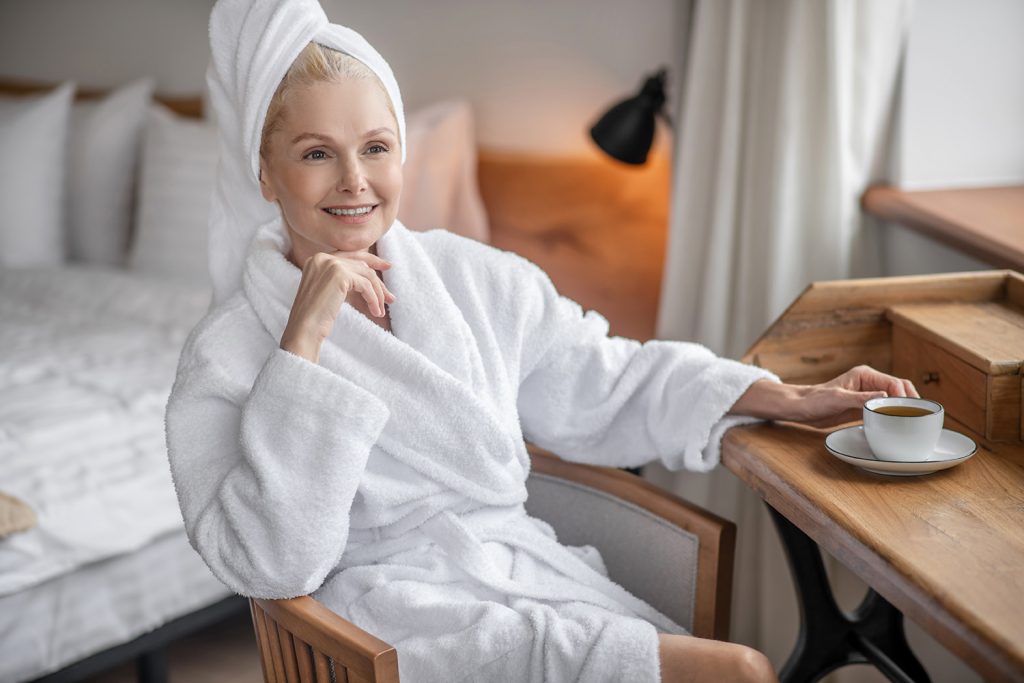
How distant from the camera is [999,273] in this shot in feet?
4.86

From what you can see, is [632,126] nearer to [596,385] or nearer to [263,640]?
[596,385]

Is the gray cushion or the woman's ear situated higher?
the woman's ear

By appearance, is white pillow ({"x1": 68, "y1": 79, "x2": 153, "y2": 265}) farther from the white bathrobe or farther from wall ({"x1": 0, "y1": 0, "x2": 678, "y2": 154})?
the white bathrobe

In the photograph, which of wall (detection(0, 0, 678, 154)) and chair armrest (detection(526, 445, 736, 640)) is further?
wall (detection(0, 0, 678, 154))

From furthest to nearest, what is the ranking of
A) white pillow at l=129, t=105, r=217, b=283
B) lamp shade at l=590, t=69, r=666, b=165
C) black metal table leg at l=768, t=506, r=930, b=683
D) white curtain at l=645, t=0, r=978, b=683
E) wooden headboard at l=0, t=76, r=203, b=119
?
wooden headboard at l=0, t=76, r=203, b=119
white pillow at l=129, t=105, r=217, b=283
lamp shade at l=590, t=69, r=666, b=165
white curtain at l=645, t=0, r=978, b=683
black metal table leg at l=768, t=506, r=930, b=683

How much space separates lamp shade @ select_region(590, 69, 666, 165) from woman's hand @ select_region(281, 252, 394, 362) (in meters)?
1.02

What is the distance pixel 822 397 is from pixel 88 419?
1478 mm

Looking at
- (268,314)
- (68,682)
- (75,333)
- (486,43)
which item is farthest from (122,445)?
(486,43)

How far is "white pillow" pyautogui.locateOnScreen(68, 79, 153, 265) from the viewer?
3.28m

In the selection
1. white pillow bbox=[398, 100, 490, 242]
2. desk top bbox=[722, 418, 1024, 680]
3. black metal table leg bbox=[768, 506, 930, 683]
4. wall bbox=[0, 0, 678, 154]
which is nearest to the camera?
desk top bbox=[722, 418, 1024, 680]

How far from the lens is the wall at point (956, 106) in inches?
73.6

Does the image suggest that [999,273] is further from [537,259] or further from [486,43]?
[486,43]

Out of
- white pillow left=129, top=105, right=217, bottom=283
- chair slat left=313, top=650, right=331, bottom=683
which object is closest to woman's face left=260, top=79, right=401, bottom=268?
chair slat left=313, top=650, right=331, bottom=683

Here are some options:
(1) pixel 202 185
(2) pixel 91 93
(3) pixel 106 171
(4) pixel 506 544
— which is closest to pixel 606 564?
(4) pixel 506 544
